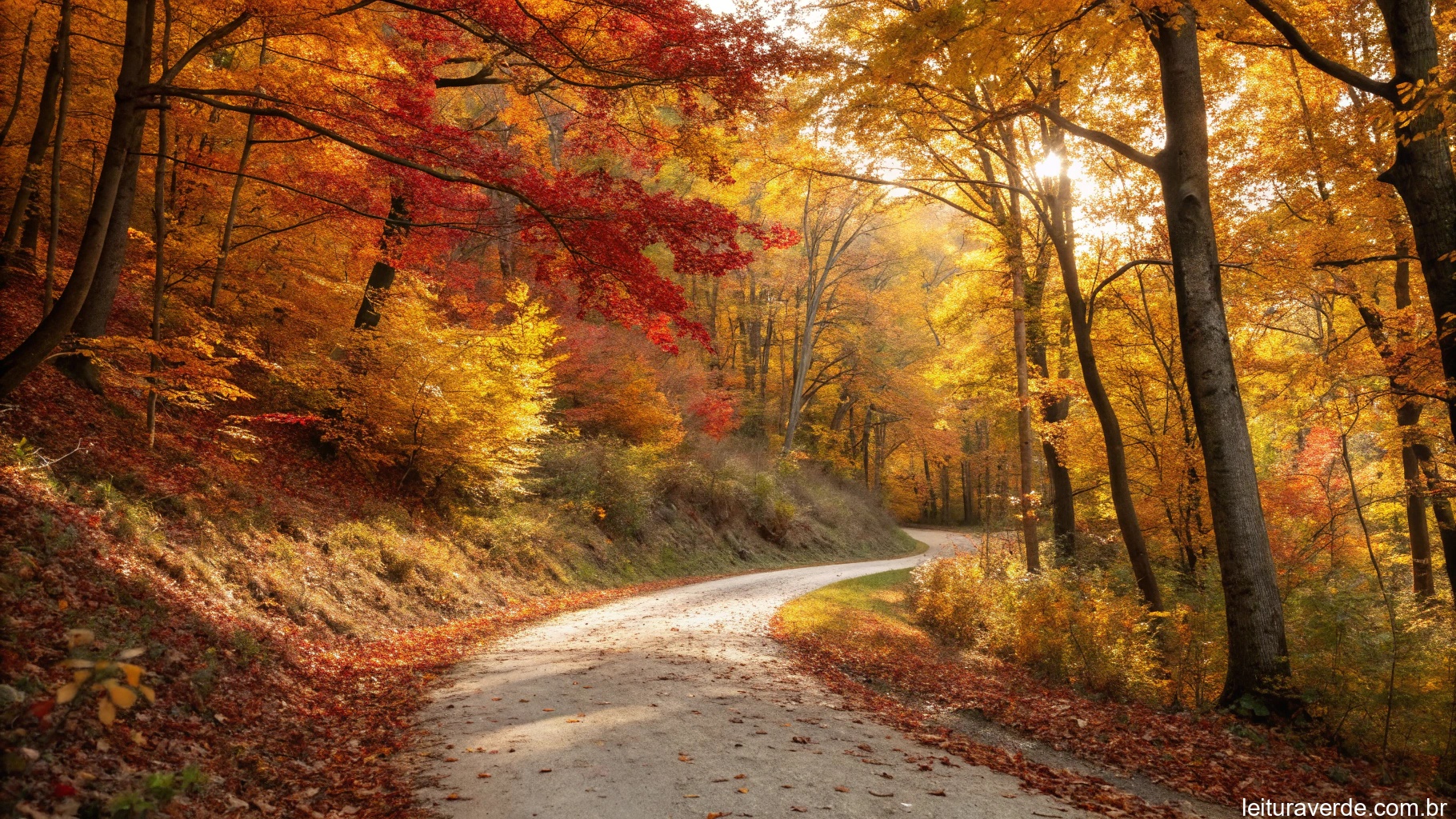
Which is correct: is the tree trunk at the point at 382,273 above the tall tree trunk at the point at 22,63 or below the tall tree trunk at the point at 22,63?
below

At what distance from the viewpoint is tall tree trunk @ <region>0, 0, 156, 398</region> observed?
599 centimetres

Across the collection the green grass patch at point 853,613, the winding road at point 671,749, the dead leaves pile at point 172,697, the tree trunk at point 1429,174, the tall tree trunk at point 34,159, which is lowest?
the green grass patch at point 853,613

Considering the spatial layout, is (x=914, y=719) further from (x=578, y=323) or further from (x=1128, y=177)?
(x=578, y=323)

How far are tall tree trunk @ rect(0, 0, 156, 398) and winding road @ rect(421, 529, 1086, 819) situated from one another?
4473 mm

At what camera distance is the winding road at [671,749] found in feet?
14.3

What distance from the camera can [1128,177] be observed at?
12555 mm

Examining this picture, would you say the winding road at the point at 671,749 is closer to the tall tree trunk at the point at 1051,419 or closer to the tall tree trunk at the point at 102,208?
the tall tree trunk at the point at 102,208

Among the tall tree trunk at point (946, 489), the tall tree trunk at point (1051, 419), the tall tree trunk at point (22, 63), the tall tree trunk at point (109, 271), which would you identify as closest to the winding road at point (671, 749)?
the tall tree trunk at point (109, 271)

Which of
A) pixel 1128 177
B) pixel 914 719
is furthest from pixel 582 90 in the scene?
pixel 1128 177


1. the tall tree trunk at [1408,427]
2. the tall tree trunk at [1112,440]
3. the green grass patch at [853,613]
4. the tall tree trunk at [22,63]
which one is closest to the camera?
Result: the tall tree trunk at [22,63]

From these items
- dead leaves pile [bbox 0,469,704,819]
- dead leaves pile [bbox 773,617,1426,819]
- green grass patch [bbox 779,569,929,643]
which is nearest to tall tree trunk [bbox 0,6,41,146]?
dead leaves pile [bbox 0,469,704,819]

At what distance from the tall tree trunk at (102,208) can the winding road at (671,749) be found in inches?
176

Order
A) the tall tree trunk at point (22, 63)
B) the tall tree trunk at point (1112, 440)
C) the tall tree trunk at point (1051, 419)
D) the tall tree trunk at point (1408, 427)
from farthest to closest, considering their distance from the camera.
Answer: the tall tree trunk at point (1051, 419), the tall tree trunk at point (1112, 440), the tall tree trunk at point (1408, 427), the tall tree trunk at point (22, 63)

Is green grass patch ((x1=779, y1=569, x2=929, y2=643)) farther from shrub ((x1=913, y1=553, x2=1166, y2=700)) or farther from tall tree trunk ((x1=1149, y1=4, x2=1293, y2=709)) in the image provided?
tall tree trunk ((x1=1149, y1=4, x2=1293, y2=709))
